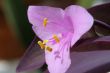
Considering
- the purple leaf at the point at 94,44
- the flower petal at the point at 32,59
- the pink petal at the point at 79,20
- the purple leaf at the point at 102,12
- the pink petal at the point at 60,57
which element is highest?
the pink petal at the point at 79,20

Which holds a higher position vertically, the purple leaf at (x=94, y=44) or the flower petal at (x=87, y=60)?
the purple leaf at (x=94, y=44)

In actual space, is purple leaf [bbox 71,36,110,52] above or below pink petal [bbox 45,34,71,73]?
above

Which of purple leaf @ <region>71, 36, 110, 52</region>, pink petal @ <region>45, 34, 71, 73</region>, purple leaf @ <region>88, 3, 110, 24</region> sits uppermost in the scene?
purple leaf @ <region>88, 3, 110, 24</region>

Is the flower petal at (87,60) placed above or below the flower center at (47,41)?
below

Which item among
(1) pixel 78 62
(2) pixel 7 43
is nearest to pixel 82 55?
(1) pixel 78 62
